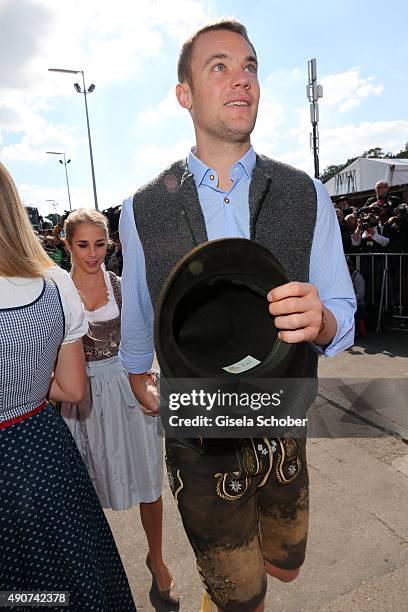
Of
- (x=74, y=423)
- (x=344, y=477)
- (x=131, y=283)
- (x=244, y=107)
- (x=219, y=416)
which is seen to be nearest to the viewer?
(x=219, y=416)

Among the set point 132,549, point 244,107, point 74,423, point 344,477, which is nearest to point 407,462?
point 344,477

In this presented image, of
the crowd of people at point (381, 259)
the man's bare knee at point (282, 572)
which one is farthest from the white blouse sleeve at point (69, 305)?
the crowd of people at point (381, 259)

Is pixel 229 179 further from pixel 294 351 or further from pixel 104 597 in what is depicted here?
pixel 104 597

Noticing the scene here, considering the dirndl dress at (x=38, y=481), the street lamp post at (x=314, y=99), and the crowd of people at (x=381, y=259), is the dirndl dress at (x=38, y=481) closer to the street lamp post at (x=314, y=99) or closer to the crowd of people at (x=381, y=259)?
the crowd of people at (x=381, y=259)

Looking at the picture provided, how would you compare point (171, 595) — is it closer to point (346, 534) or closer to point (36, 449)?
point (346, 534)

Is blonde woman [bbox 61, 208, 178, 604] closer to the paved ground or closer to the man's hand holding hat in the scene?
the paved ground

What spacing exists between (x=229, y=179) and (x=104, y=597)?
1.53 meters

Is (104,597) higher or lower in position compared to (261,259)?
lower

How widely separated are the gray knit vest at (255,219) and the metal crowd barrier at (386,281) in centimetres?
618

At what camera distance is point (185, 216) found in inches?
56.9

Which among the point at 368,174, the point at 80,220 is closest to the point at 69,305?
the point at 80,220

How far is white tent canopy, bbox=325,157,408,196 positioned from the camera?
12.5m

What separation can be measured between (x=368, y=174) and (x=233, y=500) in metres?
14.1

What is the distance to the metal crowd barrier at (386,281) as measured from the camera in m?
7.23
